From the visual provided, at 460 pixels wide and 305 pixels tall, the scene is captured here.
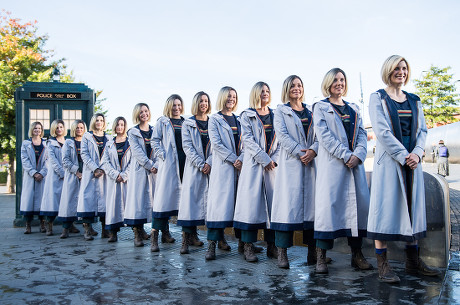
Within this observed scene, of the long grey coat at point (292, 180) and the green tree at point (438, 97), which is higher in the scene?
the green tree at point (438, 97)

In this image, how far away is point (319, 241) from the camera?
5.08 meters

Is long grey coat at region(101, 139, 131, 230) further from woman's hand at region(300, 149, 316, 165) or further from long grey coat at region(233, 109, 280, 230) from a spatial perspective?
woman's hand at region(300, 149, 316, 165)

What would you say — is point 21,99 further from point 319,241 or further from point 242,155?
point 319,241

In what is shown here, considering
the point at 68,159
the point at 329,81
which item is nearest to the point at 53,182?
the point at 68,159

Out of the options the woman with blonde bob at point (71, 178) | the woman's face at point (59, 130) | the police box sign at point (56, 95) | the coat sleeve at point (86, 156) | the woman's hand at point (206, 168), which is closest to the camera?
the woman's hand at point (206, 168)

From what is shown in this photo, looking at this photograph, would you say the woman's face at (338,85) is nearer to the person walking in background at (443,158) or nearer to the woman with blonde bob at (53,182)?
the woman with blonde bob at (53,182)

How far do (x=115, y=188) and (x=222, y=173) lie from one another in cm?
281

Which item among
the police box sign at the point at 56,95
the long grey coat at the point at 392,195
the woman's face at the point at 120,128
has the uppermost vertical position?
the police box sign at the point at 56,95

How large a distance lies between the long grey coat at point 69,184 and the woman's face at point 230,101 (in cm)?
426

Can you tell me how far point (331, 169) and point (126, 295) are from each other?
2.54 meters

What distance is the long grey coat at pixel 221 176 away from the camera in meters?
6.16

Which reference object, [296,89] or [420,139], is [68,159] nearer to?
[296,89]

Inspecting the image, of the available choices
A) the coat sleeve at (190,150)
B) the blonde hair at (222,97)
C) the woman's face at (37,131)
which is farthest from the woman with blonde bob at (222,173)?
the woman's face at (37,131)

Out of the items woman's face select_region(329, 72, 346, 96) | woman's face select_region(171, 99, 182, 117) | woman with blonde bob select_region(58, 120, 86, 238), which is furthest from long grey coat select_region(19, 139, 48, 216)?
woman's face select_region(329, 72, 346, 96)
